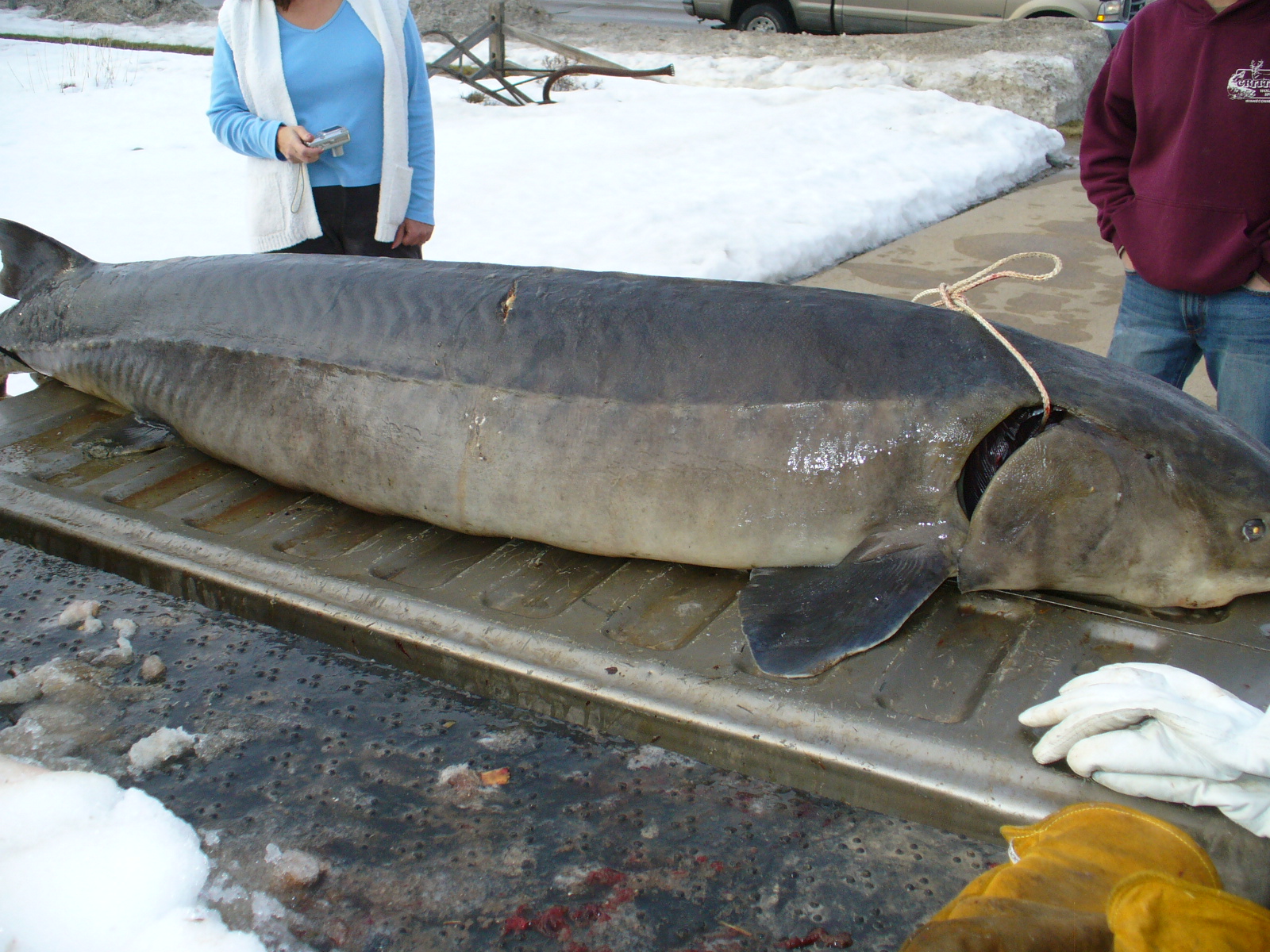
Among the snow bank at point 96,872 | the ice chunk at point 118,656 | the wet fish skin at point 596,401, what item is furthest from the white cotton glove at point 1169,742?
the ice chunk at point 118,656

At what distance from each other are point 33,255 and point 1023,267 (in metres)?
5.26

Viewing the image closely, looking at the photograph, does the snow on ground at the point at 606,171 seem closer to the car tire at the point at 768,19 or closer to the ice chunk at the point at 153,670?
the ice chunk at the point at 153,670

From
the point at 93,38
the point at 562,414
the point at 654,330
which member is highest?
the point at 93,38

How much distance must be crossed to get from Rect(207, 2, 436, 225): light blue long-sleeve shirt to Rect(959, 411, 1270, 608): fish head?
263cm

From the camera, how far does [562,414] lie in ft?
8.41

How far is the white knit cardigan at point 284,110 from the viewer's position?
11.6 ft

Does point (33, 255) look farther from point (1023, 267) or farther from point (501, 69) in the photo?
point (501, 69)

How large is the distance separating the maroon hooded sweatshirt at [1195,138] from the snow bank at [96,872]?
287 cm

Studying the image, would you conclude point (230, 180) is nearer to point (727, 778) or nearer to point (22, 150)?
point (22, 150)

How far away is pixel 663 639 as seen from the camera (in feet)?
7.45

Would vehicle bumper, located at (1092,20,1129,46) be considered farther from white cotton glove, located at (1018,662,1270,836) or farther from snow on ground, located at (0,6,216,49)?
white cotton glove, located at (1018,662,1270,836)

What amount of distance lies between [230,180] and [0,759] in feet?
22.0

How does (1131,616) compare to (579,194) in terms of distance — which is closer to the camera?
(1131,616)

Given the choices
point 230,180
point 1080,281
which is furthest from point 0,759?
point 230,180
